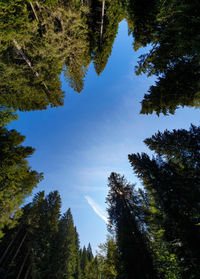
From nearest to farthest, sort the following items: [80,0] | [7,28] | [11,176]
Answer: [7,28] < [11,176] < [80,0]

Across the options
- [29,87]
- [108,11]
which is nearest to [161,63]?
[108,11]

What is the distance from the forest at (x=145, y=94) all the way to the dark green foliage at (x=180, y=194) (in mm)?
58

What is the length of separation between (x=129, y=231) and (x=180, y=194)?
7215mm

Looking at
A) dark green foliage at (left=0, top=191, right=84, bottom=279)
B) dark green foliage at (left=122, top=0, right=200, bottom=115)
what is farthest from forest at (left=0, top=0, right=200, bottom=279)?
dark green foliage at (left=0, top=191, right=84, bottom=279)

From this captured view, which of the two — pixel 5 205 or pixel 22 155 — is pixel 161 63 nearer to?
pixel 22 155

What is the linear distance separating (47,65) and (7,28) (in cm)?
208

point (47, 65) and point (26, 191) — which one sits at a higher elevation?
point (47, 65)

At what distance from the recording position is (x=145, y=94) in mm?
6125

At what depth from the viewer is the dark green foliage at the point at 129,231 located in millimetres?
9023

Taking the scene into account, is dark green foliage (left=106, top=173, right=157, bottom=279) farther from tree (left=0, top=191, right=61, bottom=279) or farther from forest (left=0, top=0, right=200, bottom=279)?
tree (left=0, top=191, right=61, bottom=279)

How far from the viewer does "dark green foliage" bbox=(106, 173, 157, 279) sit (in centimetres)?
902

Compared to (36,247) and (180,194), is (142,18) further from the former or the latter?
(36,247)

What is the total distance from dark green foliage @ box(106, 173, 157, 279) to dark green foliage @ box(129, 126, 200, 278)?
140 inches

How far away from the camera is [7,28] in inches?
179
